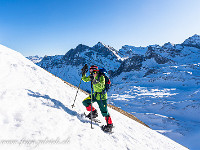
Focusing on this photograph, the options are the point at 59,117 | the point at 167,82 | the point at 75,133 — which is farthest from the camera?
the point at 167,82

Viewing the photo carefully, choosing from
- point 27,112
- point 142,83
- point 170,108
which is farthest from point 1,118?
point 142,83

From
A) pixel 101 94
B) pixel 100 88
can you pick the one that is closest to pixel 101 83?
pixel 100 88

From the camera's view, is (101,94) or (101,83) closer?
(101,83)

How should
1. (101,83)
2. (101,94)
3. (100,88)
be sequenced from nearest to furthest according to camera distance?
(101,83) < (100,88) < (101,94)

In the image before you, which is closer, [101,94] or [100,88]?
[100,88]

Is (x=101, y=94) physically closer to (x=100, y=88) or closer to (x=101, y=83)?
(x=100, y=88)

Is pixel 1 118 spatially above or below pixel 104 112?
above

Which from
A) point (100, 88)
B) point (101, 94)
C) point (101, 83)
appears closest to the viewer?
point (101, 83)

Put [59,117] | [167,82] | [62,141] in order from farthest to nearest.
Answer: [167,82] → [59,117] → [62,141]

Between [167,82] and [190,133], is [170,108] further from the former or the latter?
[167,82]

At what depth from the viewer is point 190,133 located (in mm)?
61125

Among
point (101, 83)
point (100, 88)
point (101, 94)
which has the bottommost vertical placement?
point (101, 94)

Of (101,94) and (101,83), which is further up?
(101,83)

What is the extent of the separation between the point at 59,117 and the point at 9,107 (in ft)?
5.56
